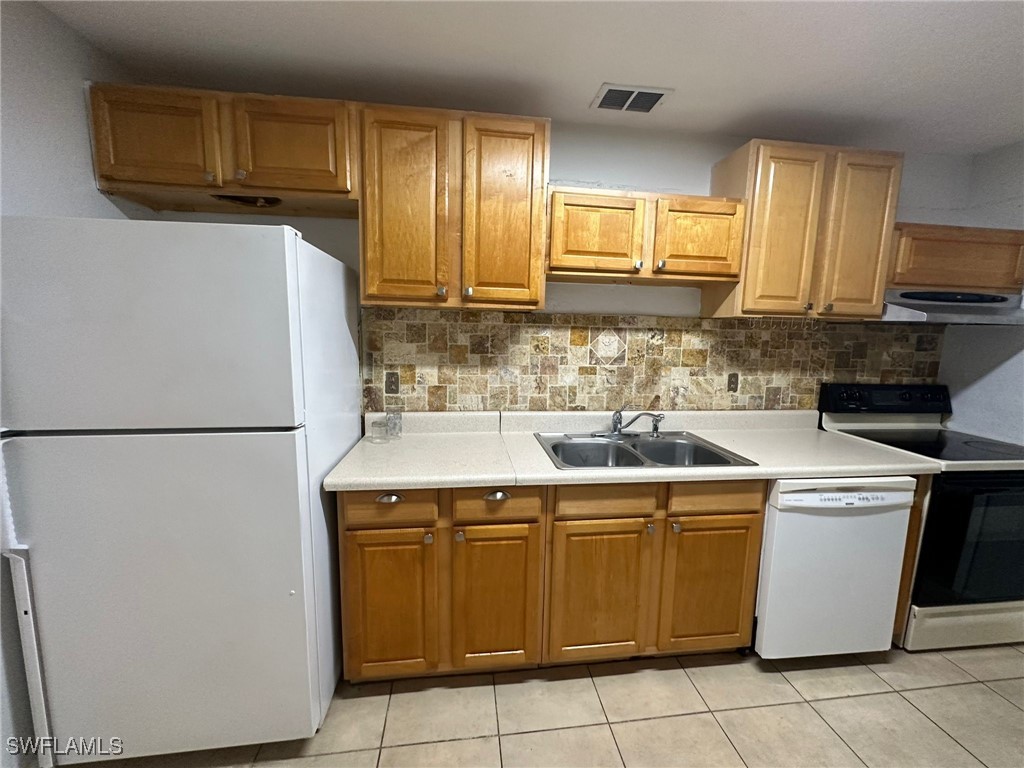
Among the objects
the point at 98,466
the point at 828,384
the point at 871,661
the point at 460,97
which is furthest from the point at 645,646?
the point at 460,97

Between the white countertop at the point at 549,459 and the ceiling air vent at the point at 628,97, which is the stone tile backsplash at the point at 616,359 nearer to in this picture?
the white countertop at the point at 549,459

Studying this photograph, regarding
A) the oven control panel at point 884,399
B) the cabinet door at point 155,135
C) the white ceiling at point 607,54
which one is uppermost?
the white ceiling at point 607,54

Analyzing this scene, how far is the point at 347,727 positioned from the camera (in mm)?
Result: 1488

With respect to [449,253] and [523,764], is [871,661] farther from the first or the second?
[449,253]

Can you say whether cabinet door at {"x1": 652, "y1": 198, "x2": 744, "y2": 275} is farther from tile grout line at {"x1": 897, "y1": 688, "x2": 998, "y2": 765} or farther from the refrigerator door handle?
the refrigerator door handle

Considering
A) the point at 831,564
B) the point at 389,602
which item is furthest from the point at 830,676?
the point at 389,602

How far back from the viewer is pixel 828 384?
7.47ft

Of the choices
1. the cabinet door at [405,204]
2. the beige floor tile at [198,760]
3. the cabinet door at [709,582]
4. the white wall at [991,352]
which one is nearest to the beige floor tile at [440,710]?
the beige floor tile at [198,760]

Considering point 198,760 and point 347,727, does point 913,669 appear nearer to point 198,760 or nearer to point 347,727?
point 347,727

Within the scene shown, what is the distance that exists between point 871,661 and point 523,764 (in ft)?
5.27

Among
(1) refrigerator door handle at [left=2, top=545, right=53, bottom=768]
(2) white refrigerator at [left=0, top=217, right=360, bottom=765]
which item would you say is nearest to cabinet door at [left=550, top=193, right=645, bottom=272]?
(2) white refrigerator at [left=0, top=217, right=360, bottom=765]

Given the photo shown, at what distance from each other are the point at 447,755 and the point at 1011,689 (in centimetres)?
226

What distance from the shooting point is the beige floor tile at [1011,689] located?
1.66 meters

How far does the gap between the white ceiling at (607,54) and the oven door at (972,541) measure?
157cm
